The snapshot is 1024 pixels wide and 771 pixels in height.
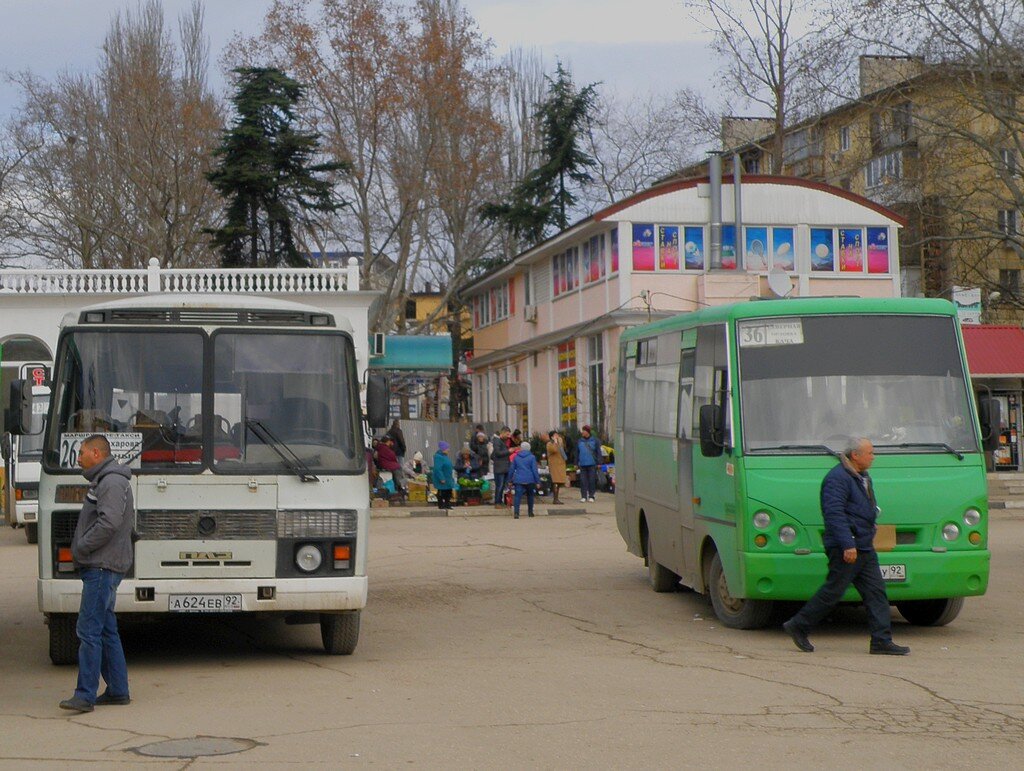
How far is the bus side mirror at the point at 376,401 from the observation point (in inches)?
435

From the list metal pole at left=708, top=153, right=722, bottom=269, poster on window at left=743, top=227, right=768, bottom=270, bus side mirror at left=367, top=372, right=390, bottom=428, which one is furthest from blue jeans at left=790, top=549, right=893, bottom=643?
poster on window at left=743, top=227, right=768, bottom=270

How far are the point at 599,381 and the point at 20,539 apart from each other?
20.2 m

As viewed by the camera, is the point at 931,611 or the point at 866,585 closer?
the point at 866,585

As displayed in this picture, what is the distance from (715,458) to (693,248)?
28.8m

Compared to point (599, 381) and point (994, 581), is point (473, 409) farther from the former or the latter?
point (994, 581)

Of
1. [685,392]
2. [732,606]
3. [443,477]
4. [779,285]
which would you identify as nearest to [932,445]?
[732,606]

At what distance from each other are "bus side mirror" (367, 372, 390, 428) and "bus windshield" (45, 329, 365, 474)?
0.14 meters

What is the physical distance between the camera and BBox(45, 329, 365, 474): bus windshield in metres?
10.6

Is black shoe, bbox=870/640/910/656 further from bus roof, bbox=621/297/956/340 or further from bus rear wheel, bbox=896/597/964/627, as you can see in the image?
bus roof, bbox=621/297/956/340

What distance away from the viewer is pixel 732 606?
1291cm

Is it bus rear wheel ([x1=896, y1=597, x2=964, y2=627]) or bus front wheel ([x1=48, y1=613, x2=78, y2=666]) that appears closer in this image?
bus front wheel ([x1=48, y1=613, x2=78, y2=666])

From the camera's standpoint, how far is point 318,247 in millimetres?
51312

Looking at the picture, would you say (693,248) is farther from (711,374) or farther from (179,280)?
(711,374)

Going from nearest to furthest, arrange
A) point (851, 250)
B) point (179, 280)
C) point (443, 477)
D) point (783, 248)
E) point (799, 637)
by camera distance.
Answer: point (799, 637), point (443, 477), point (179, 280), point (783, 248), point (851, 250)
